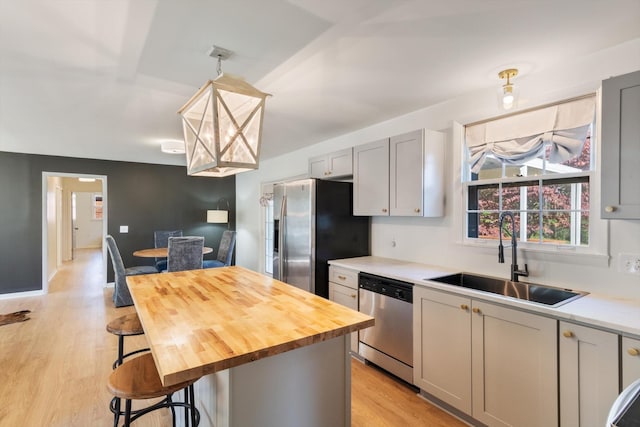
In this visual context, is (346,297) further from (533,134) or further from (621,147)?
(621,147)

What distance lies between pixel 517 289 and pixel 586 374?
77cm

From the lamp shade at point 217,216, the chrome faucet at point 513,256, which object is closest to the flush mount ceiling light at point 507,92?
the chrome faucet at point 513,256

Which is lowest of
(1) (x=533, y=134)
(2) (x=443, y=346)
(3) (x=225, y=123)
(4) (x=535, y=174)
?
(2) (x=443, y=346)

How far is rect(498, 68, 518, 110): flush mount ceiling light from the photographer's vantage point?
2.23 m

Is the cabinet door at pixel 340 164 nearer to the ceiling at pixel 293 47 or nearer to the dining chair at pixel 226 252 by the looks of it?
the ceiling at pixel 293 47

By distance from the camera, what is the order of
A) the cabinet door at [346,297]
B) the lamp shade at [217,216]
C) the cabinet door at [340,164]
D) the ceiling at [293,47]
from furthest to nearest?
the lamp shade at [217,216] → the cabinet door at [340,164] → the cabinet door at [346,297] → the ceiling at [293,47]

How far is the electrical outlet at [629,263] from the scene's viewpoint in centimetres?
183

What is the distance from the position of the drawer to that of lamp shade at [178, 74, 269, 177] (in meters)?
1.58

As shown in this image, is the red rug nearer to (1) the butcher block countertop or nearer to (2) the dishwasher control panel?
(1) the butcher block countertop

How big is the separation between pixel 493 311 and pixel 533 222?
2.97 feet

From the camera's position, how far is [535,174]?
2.35m

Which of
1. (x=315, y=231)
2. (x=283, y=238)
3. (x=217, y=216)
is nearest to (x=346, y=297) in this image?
(x=315, y=231)

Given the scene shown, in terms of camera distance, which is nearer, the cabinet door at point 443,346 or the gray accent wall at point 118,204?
the cabinet door at point 443,346

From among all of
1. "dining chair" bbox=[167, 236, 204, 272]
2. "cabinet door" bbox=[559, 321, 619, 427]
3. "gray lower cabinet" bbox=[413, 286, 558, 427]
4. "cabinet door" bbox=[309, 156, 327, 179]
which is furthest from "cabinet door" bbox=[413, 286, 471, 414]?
"dining chair" bbox=[167, 236, 204, 272]
